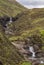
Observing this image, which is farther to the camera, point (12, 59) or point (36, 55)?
point (36, 55)

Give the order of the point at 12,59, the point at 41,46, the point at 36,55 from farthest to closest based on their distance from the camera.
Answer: the point at 41,46
the point at 36,55
the point at 12,59

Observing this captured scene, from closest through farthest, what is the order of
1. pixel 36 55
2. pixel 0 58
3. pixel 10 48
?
pixel 0 58
pixel 10 48
pixel 36 55

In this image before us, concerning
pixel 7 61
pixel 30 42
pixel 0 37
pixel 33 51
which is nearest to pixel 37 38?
pixel 30 42

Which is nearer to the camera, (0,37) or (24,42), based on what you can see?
(0,37)

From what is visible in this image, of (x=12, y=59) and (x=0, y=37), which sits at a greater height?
(x=0, y=37)

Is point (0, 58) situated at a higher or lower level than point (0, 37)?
lower

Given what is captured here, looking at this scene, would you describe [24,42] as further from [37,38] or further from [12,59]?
[12,59]

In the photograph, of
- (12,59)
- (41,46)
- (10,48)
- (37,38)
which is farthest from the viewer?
(37,38)

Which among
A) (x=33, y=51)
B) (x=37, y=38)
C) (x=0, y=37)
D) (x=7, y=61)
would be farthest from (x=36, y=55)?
(x=7, y=61)

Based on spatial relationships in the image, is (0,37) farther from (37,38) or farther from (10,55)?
(37,38)
